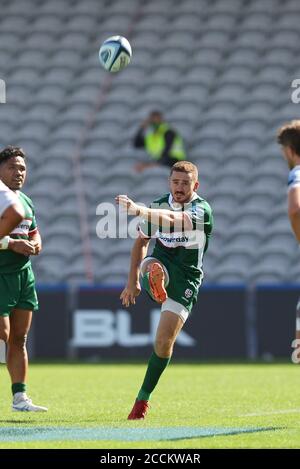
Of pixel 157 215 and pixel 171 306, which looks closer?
pixel 157 215

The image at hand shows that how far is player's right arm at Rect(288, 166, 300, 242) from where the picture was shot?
7836 mm

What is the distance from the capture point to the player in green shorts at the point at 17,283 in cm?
980

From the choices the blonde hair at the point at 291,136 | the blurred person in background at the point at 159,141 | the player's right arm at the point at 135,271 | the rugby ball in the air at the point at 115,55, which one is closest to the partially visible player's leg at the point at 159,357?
the player's right arm at the point at 135,271

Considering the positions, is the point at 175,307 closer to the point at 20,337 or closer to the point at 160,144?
the point at 20,337

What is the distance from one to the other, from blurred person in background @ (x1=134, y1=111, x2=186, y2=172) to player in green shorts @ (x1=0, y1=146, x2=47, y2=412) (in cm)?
1072

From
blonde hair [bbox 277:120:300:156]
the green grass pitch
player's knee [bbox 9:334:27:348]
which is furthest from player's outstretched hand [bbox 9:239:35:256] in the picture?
blonde hair [bbox 277:120:300:156]

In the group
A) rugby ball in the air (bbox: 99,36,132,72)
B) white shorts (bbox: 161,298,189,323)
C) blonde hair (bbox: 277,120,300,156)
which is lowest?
white shorts (bbox: 161,298,189,323)

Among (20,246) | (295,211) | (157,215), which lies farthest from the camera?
(20,246)

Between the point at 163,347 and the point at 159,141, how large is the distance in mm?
12255

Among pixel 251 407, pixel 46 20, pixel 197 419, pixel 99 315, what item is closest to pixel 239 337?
pixel 99 315

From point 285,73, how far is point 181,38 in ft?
8.52

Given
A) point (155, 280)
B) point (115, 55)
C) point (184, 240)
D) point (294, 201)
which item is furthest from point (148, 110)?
point (294, 201)

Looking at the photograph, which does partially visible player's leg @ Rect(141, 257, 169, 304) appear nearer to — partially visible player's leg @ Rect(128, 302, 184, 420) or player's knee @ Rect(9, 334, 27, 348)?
partially visible player's leg @ Rect(128, 302, 184, 420)

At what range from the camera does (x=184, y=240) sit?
9.25 m
